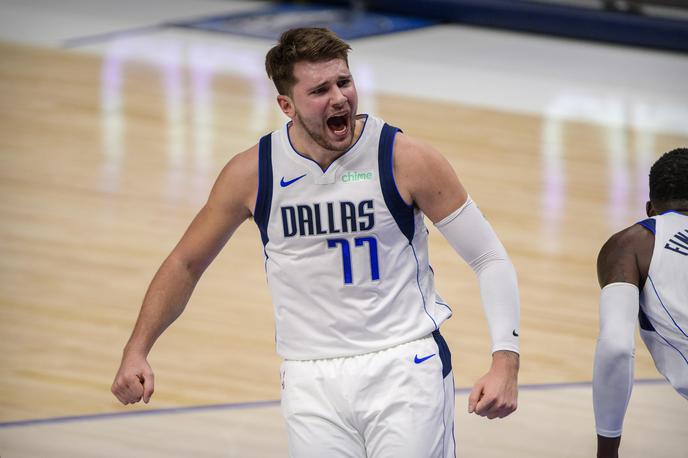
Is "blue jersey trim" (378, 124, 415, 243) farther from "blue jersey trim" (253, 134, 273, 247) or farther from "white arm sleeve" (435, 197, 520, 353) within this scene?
"blue jersey trim" (253, 134, 273, 247)

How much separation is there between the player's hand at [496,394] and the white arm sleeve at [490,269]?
94 mm

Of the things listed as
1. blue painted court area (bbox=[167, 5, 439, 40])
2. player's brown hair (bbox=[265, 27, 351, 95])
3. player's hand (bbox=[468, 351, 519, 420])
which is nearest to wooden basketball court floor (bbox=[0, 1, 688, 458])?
blue painted court area (bbox=[167, 5, 439, 40])

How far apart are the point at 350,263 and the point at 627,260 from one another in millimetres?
809

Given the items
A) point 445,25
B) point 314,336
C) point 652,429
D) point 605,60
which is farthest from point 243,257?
point 445,25

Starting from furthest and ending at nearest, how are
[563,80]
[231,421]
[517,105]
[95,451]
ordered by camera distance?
[563,80] → [517,105] → [231,421] → [95,451]

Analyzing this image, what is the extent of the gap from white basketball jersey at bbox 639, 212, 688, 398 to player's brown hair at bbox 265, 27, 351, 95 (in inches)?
41.0

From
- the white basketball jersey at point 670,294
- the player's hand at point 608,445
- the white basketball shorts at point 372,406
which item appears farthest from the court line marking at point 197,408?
the white basketball shorts at point 372,406

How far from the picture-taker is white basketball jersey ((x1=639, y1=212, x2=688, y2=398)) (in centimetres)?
326

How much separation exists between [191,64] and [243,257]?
503cm

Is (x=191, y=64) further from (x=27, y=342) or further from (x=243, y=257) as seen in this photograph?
(x=27, y=342)

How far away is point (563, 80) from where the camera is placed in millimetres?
10906

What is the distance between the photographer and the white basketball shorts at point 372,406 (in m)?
3.06

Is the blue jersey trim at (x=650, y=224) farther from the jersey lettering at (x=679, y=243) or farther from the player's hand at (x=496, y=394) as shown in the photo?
the player's hand at (x=496, y=394)

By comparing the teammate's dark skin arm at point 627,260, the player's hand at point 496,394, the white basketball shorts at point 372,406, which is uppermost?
the teammate's dark skin arm at point 627,260
